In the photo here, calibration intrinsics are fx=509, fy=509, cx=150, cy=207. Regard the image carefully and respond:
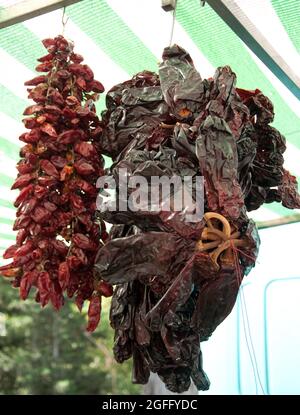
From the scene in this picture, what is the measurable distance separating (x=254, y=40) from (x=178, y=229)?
100cm

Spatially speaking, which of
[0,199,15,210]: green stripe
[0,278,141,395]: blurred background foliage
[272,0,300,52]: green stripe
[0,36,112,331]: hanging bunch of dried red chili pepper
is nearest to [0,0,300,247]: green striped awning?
[272,0,300,52]: green stripe

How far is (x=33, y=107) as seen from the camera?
3.69ft

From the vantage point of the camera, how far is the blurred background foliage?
9.46 metres

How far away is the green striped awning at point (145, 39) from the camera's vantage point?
61.5 inches

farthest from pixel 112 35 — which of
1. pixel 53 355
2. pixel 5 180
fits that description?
pixel 53 355

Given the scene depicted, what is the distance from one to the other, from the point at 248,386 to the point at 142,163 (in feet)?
9.20

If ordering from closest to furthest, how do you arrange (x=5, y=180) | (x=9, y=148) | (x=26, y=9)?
(x=26, y=9)
(x=9, y=148)
(x=5, y=180)

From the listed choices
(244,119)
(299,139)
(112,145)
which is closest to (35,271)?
(112,145)

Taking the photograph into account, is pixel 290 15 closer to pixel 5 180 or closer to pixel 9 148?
pixel 9 148

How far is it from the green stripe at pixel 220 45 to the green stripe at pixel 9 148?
104cm

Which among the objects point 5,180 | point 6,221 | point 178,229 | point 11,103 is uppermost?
point 11,103

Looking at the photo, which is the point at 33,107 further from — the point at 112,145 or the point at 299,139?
the point at 299,139

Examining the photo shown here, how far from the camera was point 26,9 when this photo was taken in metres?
1.44

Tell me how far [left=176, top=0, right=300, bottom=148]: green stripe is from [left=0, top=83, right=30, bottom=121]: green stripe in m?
0.76
